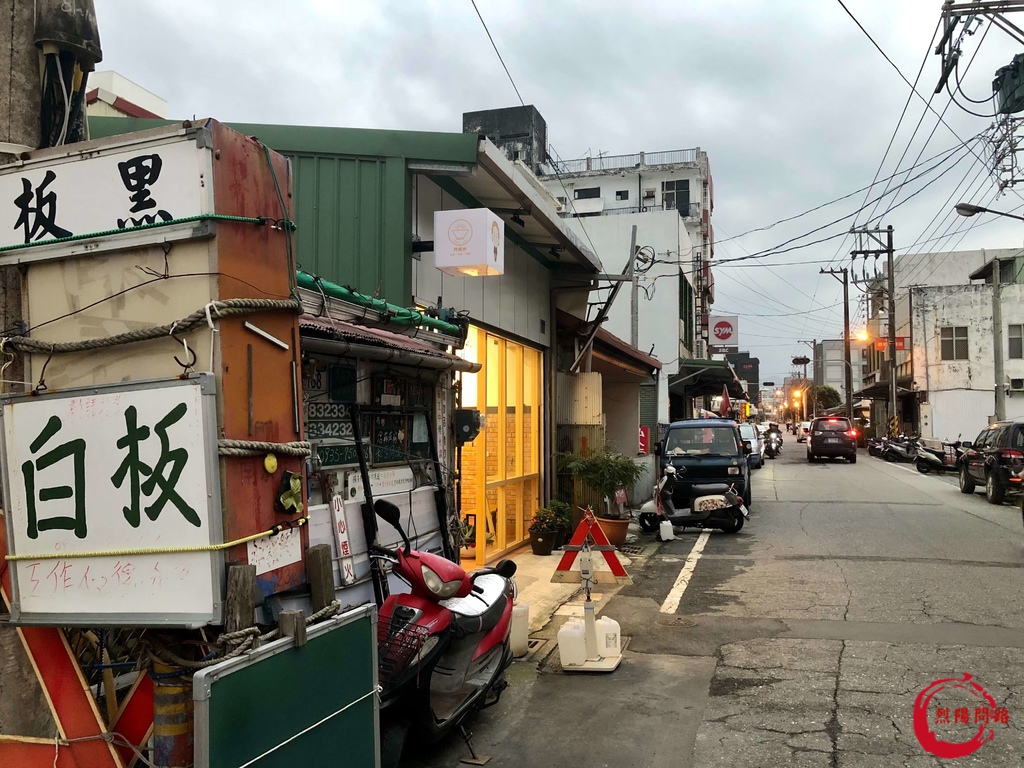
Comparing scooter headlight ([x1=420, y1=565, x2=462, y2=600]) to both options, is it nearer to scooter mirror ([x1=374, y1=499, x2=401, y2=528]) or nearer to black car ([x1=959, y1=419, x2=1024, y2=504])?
scooter mirror ([x1=374, y1=499, x2=401, y2=528])

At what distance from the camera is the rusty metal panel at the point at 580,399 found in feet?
47.9

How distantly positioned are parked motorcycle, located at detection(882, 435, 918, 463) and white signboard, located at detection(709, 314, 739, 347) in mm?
9667

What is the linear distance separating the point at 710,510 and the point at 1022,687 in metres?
8.20

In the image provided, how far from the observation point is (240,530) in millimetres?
2967

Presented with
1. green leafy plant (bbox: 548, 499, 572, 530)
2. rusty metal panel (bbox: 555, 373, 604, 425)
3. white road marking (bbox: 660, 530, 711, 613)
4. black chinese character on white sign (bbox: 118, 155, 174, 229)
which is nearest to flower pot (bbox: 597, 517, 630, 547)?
green leafy plant (bbox: 548, 499, 572, 530)

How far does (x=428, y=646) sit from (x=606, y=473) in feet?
27.3

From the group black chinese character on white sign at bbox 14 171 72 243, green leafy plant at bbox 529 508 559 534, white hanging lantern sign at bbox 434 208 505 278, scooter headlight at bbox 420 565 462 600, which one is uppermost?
white hanging lantern sign at bbox 434 208 505 278

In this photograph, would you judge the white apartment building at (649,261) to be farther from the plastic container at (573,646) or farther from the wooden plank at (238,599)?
the wooden plank at (238,599)

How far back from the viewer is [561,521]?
11.5 metres

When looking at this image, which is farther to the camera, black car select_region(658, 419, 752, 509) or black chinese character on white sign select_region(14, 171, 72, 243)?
black car select_region(658, 419, 752, 509)

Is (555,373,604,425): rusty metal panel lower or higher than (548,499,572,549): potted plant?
higher

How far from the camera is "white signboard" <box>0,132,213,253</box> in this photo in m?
3.03

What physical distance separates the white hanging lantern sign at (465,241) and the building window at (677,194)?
46352 mm

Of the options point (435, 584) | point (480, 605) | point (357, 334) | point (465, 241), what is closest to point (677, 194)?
point (465, 241)
